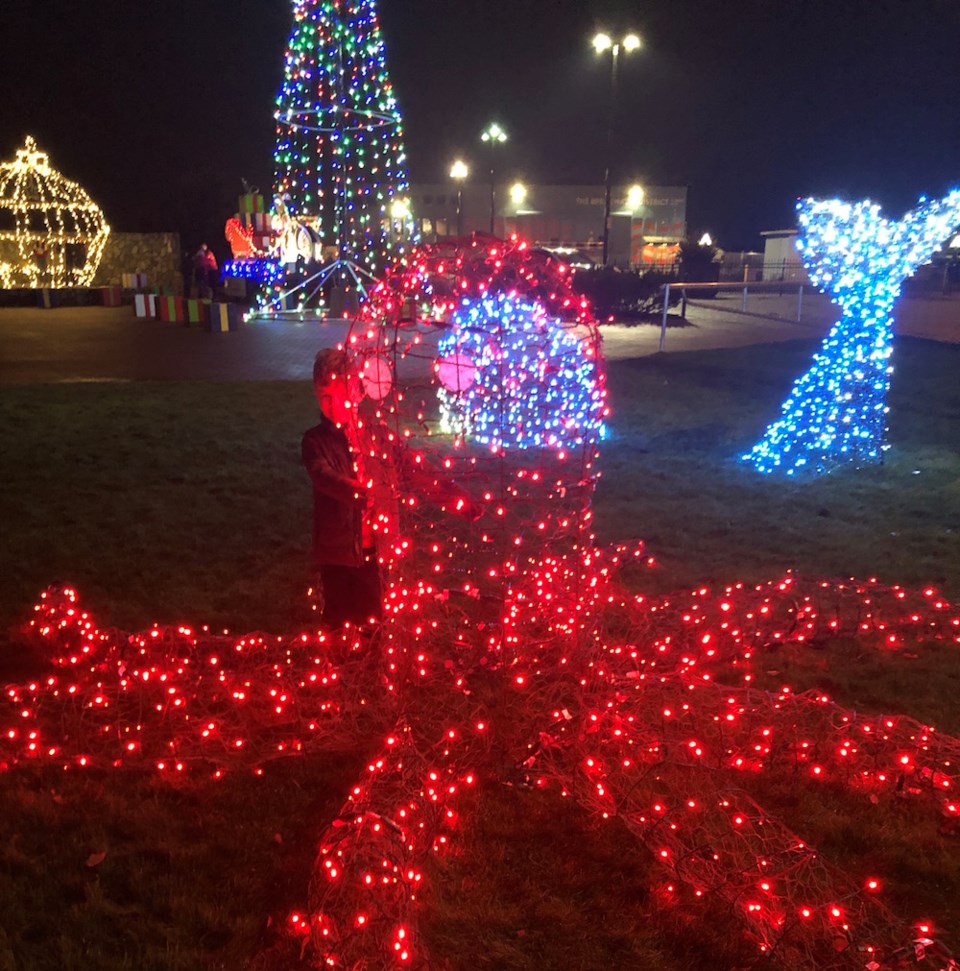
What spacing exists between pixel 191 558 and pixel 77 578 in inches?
26.1

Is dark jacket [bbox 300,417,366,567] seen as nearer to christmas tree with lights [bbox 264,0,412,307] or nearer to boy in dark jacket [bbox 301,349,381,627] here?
boy in dark jacket [bbox 301,349,381,627]

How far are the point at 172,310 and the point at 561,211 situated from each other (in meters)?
38.0

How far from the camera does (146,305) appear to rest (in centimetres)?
2128

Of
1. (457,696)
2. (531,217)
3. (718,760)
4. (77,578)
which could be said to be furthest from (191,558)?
(531,217)

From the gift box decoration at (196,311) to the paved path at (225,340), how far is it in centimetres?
56

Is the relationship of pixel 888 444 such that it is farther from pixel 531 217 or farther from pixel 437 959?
pixel 531 217

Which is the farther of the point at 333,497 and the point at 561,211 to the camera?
the point at 561,211

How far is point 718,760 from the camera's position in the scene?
10.9 ft

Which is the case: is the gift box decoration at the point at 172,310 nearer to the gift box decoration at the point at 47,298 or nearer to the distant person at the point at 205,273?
the distant person at the point at 205,273

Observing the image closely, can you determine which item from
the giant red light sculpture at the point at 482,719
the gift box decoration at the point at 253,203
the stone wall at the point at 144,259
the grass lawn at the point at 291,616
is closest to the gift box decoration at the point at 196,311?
the gift box decoration at the point at 253,203

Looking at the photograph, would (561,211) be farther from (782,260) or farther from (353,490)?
(353,490)

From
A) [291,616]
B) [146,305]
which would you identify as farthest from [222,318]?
[291,616]

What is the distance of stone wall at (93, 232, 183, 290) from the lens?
28.0 meters

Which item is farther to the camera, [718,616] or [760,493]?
[760,493]
